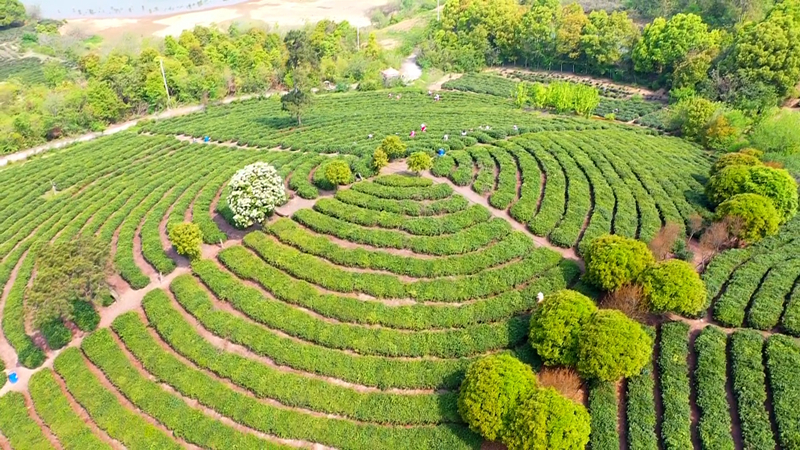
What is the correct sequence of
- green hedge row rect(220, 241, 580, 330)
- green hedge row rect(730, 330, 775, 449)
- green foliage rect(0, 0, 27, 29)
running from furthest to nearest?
green foliage rect(0, 0, 27, 29) → green hedge row rect(220, 241, 580, 330) → green hedge row rect(730, 330, 775, 449)

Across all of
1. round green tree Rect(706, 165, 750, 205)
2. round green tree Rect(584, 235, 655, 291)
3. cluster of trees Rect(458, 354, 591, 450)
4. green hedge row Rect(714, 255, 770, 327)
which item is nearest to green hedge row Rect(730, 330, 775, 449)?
green hedge row Rect(714, 255, 770, 327)

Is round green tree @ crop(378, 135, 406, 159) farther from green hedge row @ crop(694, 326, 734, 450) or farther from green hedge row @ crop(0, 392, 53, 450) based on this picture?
green hedge row @ crop(0, 392, 53, 450)

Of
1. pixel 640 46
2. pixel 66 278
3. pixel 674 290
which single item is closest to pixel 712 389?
pixel 674 290

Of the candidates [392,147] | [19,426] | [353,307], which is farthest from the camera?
[392,147]

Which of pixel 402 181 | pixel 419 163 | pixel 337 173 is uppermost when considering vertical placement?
pixel 419 163

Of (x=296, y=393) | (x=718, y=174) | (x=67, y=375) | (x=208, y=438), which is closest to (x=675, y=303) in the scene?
(x=718, y=174)

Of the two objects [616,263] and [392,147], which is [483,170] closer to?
[392,147]

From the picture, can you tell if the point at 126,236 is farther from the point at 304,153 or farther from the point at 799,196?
the point at 799,196
